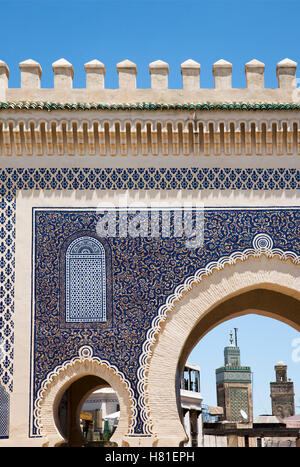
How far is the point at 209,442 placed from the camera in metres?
16.3

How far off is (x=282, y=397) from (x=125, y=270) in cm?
1440

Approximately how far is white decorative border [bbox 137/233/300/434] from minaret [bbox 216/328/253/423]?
13.7m

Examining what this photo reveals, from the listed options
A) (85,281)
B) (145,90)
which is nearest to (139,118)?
(145,90)

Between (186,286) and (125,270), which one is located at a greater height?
(125,270)

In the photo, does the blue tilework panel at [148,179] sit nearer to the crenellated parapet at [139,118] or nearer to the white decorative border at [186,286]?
the crenellated parapet at [139,118]

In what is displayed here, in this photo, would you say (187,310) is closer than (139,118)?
Yes

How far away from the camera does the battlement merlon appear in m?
7.00

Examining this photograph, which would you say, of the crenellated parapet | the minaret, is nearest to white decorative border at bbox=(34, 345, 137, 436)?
the crenellated parapet

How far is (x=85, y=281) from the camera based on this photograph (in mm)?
6621

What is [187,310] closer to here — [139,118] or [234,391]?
[139,118]

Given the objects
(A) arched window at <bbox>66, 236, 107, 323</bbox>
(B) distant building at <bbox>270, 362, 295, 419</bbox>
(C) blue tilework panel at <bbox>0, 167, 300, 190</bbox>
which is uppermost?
(C) blue tilework panel at <bbox>0, 167, 300, 190</bbox>

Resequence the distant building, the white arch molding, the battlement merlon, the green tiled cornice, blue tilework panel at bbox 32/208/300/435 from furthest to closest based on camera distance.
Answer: the distant building
the battlement merlon
the green tiled cornice
blue tilework panel at bbox 32/208/300/435
the white arch molding

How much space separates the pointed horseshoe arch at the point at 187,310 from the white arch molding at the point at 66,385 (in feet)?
0.57

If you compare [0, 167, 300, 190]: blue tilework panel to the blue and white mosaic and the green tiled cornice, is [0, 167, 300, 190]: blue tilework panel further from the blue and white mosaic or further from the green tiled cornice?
the green tiled cornice
